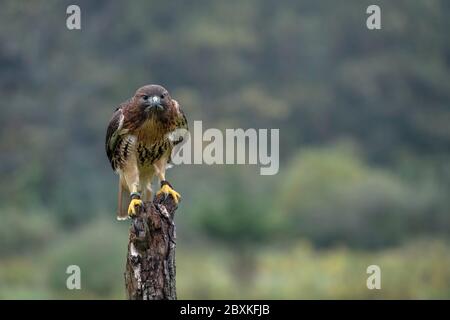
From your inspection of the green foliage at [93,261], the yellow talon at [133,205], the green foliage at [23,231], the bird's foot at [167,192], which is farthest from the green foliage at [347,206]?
the yellow talon at [133,205]

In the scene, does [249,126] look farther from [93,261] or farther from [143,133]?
[143,133]

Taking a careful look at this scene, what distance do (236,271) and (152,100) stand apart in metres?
14.3

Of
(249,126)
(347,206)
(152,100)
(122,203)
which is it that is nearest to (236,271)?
(347,206)

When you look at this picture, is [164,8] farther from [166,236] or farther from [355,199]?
[166,236]

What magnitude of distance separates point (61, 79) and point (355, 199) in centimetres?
966

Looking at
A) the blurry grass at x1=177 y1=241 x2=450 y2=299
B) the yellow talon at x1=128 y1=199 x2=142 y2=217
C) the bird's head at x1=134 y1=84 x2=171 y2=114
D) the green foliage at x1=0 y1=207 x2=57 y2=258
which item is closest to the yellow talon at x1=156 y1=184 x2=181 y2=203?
the yellow talon at x1=128 y1=199 x2=142 y2=217

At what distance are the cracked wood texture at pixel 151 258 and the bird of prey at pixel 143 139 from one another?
0.94 metres

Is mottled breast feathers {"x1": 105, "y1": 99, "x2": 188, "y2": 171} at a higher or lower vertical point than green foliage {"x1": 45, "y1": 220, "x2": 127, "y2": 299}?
higher

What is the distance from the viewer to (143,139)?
9.23 metres

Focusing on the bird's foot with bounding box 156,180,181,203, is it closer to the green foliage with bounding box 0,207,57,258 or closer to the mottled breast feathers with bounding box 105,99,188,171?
the mottled breast feathers with bounding box 105,99,188,171

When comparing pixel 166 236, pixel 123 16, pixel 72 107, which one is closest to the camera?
pixel 166 236

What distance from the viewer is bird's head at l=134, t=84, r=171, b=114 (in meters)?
8.97

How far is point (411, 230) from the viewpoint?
88.7 ft

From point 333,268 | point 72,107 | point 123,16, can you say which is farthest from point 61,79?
point 333,268
